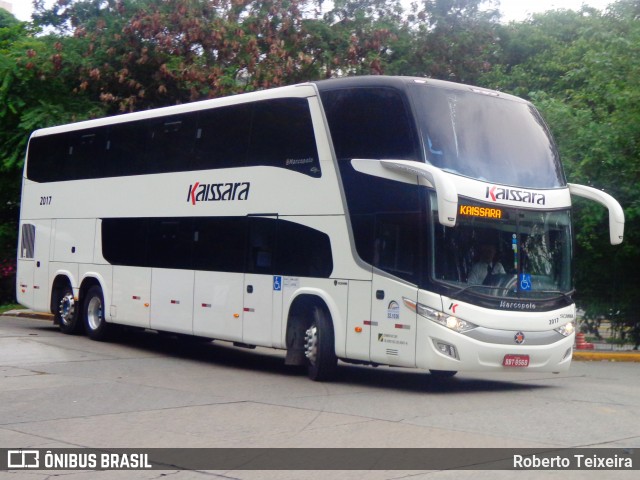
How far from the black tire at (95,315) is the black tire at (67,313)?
254mm

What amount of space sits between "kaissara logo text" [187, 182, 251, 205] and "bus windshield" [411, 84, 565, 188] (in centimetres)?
388

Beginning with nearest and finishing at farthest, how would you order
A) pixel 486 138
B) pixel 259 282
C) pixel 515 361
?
pixel 515 361
pixel 486 138
pixel 259 282

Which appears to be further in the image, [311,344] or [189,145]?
[189,145]

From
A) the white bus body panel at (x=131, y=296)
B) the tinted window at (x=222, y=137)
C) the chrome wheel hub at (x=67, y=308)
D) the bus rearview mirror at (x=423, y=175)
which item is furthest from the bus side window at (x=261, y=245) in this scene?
the chrome wheel hub at (x=67, y=308)

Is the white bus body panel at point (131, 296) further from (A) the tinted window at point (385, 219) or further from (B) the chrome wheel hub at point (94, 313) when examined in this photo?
(A) the tinted window at point (385, 219)

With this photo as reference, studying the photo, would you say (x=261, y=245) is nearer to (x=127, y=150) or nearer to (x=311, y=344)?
(x=311, y=344)

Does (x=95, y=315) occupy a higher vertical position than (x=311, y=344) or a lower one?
lower

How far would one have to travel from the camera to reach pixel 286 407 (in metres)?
12.2

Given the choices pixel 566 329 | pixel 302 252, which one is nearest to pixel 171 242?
pixel 302 252

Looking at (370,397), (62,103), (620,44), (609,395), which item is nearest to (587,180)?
(620,44)

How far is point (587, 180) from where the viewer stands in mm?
20719

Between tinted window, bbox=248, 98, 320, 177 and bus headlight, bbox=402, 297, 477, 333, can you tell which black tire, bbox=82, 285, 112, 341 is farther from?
bus headlight, bbox=402, 297, 477, 333

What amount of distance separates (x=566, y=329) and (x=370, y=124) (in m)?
4.11

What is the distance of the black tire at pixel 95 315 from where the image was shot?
20422mm
